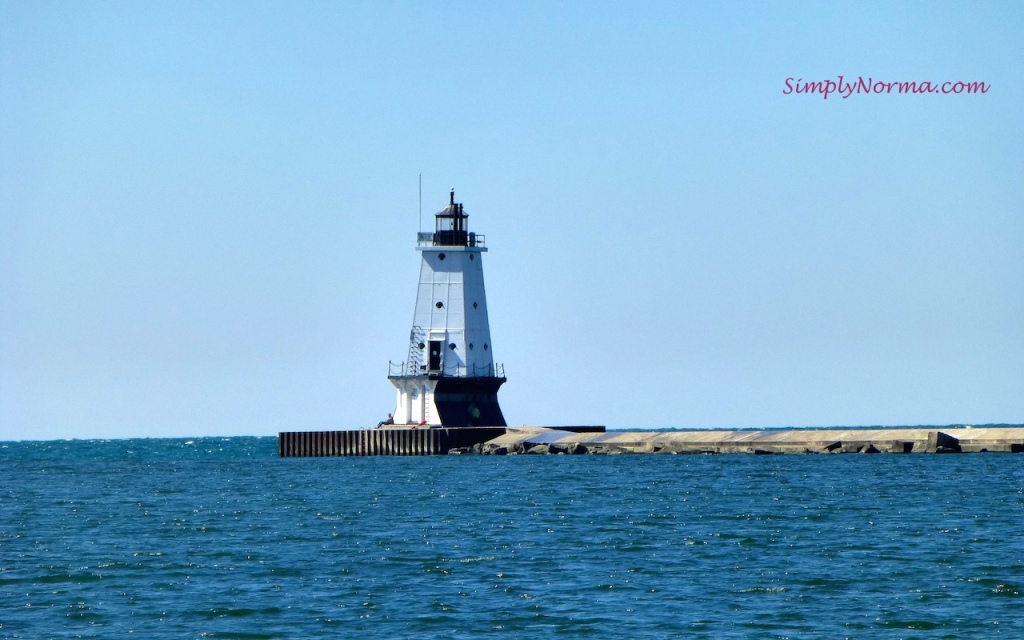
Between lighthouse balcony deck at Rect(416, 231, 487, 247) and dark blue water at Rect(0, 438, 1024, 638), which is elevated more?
lighthouse balcony deck at Rect(416, 231, 487, 247)

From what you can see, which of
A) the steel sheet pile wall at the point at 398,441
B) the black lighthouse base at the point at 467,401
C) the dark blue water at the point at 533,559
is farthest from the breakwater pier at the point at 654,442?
the dark blue water at the point at 533,559

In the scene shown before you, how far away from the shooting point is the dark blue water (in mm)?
25766

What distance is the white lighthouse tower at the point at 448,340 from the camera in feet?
258

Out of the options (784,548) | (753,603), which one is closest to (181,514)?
(784,548)

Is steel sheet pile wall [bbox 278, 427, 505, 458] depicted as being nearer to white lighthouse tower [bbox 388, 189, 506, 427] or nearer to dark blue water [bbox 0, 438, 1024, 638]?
white lighthouse tower [bbox 388, 189, 506, 427]

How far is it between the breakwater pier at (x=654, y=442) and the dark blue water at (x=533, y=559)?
12.7 m

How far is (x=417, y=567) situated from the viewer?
32.2 meters

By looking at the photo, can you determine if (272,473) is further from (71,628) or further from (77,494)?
(71,628)

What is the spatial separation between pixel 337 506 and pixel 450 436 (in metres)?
30.2

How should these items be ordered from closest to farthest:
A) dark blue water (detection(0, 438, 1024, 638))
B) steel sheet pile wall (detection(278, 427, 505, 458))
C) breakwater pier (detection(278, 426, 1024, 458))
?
1. dark blue water (detection(0, 438, 1024, 638))
2. breakwater pier (detection(278, 426, 1024, 458))
3. steel sheet pile wall (detection(278, 427, 505, 458))

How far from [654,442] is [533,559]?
151ft

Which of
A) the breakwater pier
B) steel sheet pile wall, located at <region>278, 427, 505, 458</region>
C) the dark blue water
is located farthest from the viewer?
steel sheet pile wall, located at <region>278, 427, 505, 458</region>

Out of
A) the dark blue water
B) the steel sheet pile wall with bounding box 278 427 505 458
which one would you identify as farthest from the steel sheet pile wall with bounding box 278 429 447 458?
the dark blue water

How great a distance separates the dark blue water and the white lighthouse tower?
1930 cm
